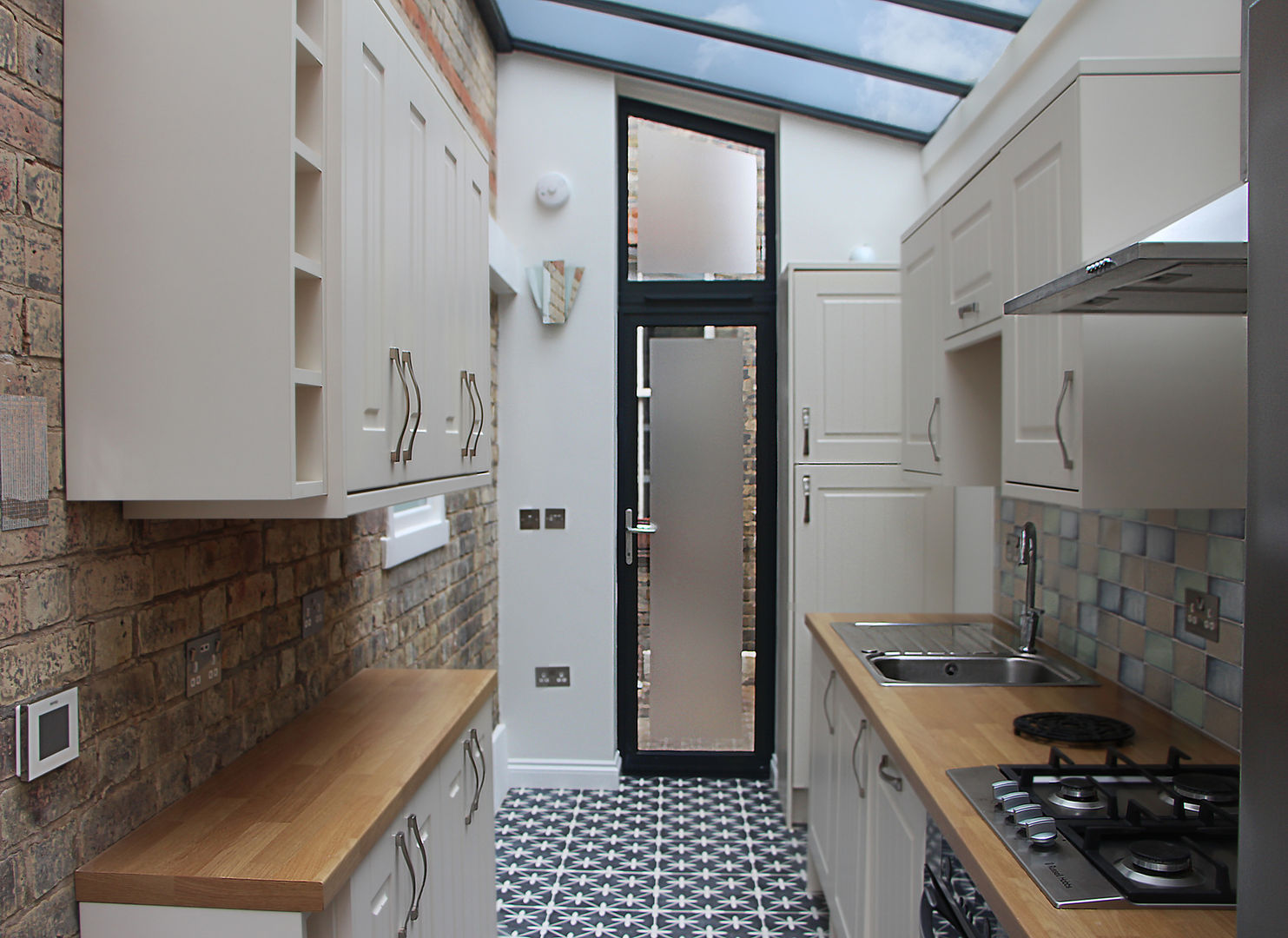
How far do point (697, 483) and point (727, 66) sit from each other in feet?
5.70

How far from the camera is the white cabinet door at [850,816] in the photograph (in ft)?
6.98

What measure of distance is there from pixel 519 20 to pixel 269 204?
275 centimetres

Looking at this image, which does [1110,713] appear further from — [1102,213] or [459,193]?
[459,193]

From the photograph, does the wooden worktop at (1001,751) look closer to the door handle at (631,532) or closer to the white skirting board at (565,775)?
the door handle at (631,532)

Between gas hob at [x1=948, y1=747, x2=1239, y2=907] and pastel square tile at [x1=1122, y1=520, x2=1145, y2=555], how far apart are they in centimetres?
55

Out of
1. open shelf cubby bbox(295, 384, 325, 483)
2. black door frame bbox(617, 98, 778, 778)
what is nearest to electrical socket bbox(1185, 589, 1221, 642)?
open shelf cubby bbox(295, 384, 325, 483)

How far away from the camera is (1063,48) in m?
2.46

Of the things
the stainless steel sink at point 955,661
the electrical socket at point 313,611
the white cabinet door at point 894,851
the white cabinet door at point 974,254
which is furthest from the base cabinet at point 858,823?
the electrical socket at point 313,611

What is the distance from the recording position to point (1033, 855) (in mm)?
1243

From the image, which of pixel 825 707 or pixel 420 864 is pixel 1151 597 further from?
pixel 420 864

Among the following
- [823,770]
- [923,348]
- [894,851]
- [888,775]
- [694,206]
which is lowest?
[823,770]

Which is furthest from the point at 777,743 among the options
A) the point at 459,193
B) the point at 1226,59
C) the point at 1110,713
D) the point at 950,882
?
the point at 1226,59

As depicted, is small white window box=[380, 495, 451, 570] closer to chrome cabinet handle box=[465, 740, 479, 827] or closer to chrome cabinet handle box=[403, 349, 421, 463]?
chrome cabinet handle box=[465, 740, 479, 827]

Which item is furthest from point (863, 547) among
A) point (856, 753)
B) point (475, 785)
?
point (475, 785)
